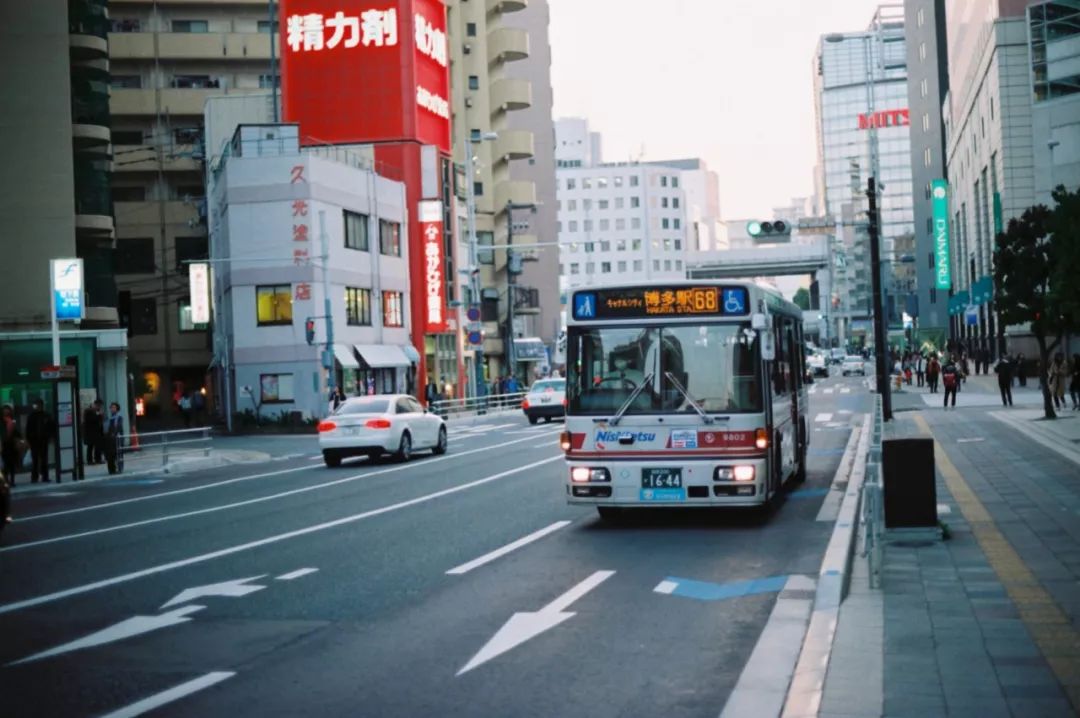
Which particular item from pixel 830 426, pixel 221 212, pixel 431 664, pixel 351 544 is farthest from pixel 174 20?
pixel 431 664

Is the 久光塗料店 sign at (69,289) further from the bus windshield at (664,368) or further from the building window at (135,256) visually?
the building window at (135,256)

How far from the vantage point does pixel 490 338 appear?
3693 inches

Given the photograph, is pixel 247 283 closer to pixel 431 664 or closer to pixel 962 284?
pixel 431 664

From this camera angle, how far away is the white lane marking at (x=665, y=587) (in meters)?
11.5

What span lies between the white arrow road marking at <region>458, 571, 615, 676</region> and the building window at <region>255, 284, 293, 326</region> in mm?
46375

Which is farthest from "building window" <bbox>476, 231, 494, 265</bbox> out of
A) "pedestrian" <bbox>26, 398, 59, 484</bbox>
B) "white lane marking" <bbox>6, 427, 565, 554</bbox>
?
"pedestrian" <bbox>26, 398, 59, 484</bbox>

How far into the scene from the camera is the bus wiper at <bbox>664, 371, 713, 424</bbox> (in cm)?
1530

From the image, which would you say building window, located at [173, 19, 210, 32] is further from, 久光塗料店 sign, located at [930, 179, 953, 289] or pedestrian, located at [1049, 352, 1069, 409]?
pedestrian, located at [1049, 352, 1069, 409]

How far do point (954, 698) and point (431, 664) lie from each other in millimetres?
3355

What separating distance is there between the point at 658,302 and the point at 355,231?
154 ft

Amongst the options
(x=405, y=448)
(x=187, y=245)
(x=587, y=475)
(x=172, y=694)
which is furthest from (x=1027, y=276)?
(x=187, y=245)

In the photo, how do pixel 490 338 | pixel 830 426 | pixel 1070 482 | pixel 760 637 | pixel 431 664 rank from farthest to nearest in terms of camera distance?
pixel 490 338 < pixel 830 426 < pixel 1070 482 < pixel 760 637 < pixel 431 664

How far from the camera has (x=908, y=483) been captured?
13.3 m

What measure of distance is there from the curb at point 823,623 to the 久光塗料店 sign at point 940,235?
89.9 meters
